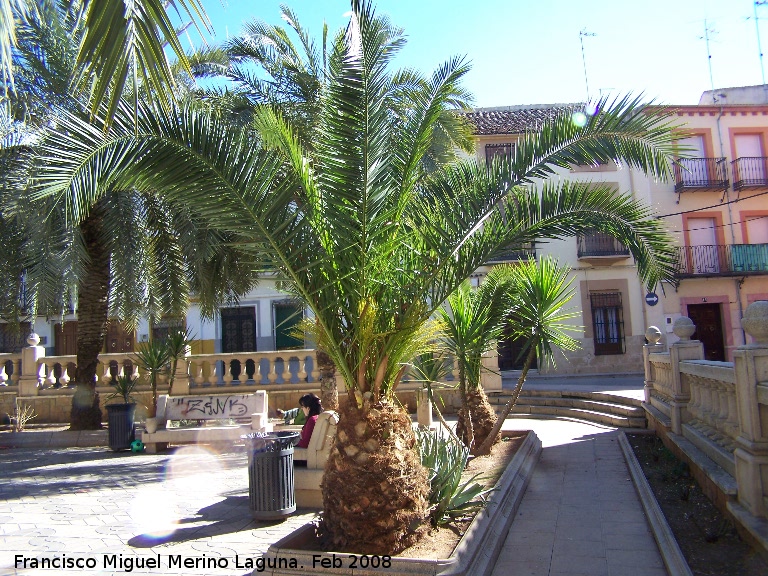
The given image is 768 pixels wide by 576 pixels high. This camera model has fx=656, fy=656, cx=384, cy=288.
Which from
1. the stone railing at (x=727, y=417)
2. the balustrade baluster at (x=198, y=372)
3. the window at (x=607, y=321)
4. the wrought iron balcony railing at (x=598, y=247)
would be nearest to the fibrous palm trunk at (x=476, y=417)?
the stone railing at (x=727, y=417)

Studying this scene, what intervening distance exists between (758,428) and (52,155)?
5.47m

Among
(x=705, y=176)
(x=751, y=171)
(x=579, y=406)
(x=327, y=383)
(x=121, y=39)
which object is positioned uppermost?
(x=751, y=171)

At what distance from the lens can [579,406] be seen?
14414 millimetres

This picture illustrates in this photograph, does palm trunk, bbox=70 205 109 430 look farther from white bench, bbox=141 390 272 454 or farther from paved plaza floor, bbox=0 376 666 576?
paved plaza floor, bbox=0 376 666 576

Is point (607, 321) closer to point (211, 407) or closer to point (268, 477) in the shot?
point (211, 407)

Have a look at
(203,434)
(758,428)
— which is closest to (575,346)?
(758,428)

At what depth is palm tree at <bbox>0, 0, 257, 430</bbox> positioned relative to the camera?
9.43m

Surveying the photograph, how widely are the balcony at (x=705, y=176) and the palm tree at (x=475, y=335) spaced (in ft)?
58.5

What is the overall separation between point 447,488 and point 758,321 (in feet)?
8.91

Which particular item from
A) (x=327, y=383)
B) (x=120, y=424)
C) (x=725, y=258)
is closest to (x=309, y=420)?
(x=327, y=383)

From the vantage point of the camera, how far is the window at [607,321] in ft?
79.9

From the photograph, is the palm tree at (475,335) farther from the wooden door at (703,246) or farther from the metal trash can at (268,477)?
the wooden door at (703,246)

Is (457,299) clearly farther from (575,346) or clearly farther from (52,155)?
(52,155)

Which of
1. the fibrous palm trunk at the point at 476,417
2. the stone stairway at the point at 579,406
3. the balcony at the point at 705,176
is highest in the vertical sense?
the balcony at the point at 705,176
